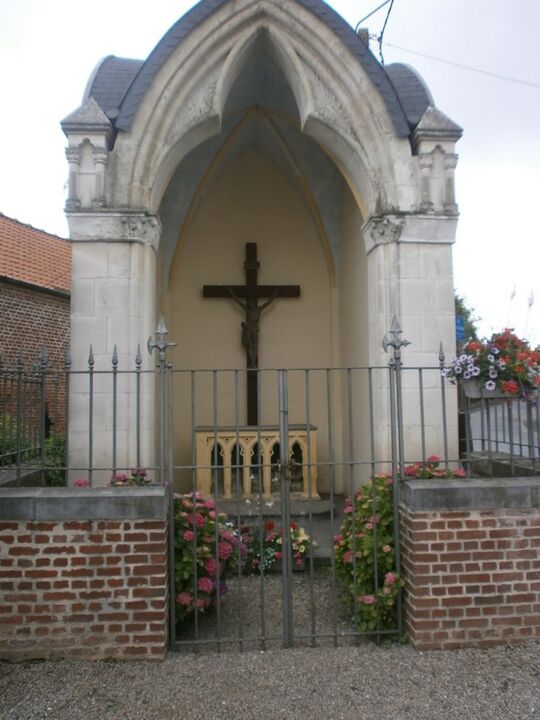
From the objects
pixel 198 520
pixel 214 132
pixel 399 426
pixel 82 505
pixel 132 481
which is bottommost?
pixel 198 520

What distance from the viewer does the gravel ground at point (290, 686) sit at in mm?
3164

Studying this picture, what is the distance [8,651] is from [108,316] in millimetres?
2927

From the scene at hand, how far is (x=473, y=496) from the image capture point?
394cm

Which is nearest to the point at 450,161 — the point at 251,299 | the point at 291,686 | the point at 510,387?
the point at 510,387

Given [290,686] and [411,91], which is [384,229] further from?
[290,686]

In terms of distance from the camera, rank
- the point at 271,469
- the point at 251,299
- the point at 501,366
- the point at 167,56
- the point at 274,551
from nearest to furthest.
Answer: the point at 501,366, the point at 274,551, the point at 167,56, the point at 271,469, the point at 251,299

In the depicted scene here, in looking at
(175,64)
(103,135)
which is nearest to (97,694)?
(103,135)

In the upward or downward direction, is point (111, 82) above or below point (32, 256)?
below

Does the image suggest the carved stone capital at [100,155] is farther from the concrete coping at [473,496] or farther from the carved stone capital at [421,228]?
the concrete coping at [473,496]

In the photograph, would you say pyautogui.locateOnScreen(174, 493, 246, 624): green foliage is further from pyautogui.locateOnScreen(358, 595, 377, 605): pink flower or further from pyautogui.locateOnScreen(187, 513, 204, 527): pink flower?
pyautogui.locateOnScreen(358, 595, 377, 605): pink flower

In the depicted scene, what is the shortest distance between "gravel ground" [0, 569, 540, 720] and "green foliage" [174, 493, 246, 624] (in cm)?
37

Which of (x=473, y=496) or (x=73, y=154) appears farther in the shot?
(x=73, y=154)

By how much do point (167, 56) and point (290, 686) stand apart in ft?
18.3

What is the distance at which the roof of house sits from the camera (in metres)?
15.2
